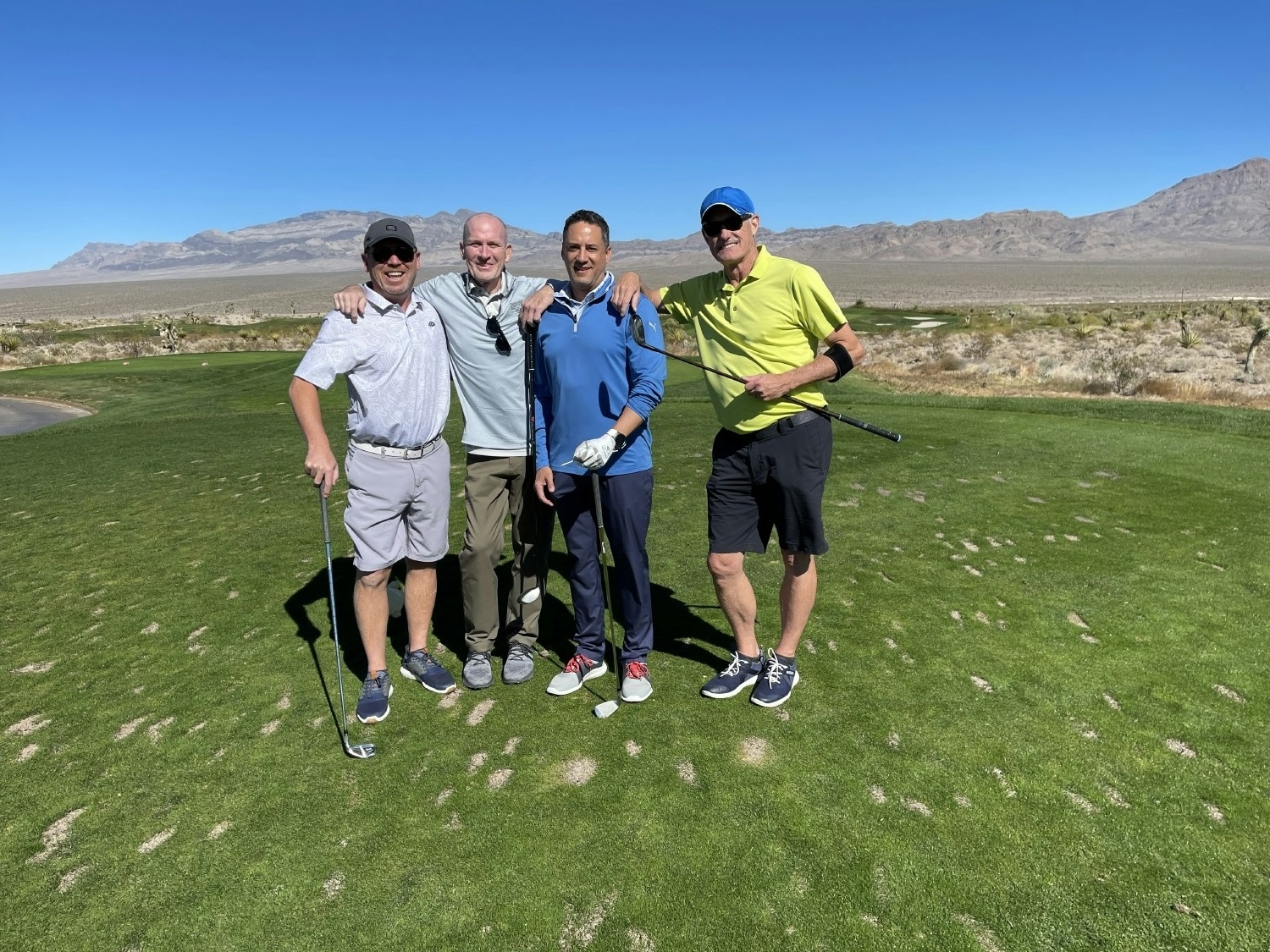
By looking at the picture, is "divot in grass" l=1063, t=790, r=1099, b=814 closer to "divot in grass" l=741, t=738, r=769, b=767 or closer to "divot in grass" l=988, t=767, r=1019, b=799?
"divot in grass" l=988, t=767, r=1019, b=799

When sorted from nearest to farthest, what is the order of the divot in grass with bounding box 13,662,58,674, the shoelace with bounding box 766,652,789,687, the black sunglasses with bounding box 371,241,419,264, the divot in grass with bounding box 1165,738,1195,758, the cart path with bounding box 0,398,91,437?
the divot in grass with bounding box 1165,738,1195,758
the black sunglasses with bounding box 371,241,419,264
the shoelace with bounding box 766,652,789,687
the divot in grass with bounding box 13,662,58,674
the cart path with bounding box 0,398,91,437

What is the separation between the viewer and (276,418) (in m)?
13.7

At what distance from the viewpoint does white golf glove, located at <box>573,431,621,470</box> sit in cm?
348

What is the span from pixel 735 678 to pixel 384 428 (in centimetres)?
222

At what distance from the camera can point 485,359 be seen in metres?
3.93

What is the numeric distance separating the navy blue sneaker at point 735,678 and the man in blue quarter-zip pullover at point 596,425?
344 millimetres

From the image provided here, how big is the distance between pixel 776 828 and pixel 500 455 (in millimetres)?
2279

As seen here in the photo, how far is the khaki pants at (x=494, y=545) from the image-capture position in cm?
412

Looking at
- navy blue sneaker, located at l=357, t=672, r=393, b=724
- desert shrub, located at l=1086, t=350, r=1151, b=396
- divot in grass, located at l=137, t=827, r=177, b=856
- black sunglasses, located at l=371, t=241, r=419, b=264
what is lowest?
desert shrub, located at l=1086, t=350, r=1151, b=396

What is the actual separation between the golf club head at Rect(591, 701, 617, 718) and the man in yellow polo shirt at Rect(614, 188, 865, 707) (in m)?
0.50

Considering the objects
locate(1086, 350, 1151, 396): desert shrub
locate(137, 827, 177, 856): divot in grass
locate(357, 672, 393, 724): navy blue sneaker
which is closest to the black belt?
locate(357, 672, 393, 724): navy blue sneaker

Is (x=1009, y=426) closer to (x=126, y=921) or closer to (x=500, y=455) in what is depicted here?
(x=500, y=455)

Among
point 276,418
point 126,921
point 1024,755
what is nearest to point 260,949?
point 126,921

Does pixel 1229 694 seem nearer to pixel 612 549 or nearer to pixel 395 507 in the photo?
pixel 612 549
